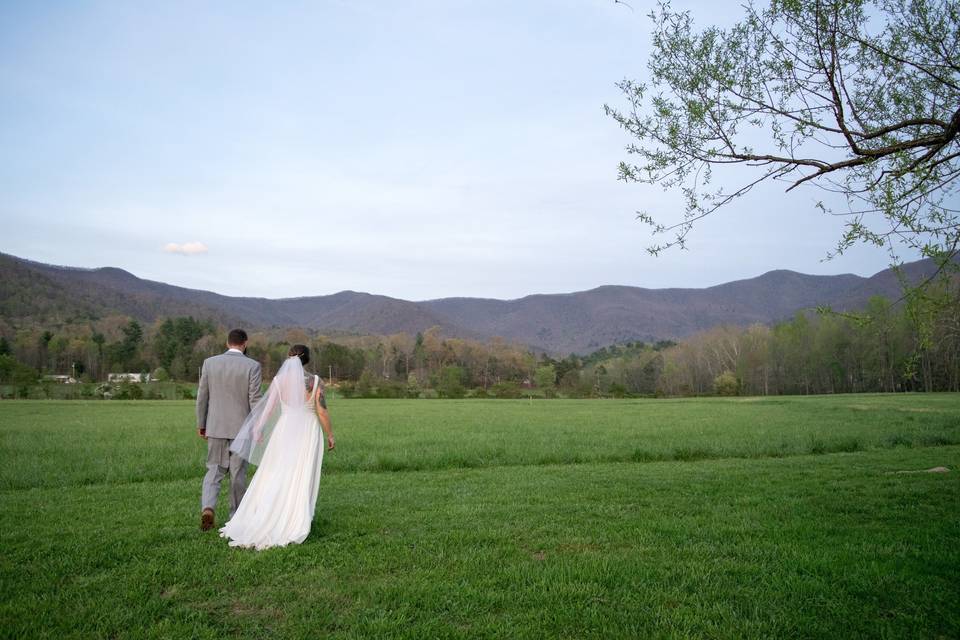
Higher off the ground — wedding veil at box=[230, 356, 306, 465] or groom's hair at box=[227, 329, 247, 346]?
groom's hair at box=[227, 329, 247, 346]

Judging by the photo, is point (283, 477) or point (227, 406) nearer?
point (283, 477)

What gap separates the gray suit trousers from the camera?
9.41 m

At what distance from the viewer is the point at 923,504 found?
34.4 feet

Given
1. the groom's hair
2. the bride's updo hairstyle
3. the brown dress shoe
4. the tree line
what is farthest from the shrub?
the brown dress shoe

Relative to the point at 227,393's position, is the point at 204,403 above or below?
below

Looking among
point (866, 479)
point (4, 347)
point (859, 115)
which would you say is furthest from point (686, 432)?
point (4, 347)

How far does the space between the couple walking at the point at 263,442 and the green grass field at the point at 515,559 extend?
47 cm

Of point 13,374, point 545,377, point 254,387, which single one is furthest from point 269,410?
point 545,377

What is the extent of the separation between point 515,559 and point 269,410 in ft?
14.3

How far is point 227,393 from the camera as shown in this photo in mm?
9641

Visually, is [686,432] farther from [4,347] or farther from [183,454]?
[4,347]

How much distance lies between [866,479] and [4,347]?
164276mm

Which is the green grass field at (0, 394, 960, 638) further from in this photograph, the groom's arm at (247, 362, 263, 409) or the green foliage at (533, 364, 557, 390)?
the green foliage at (533, 364, 557, 390)

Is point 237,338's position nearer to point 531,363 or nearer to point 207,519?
point 207,519
